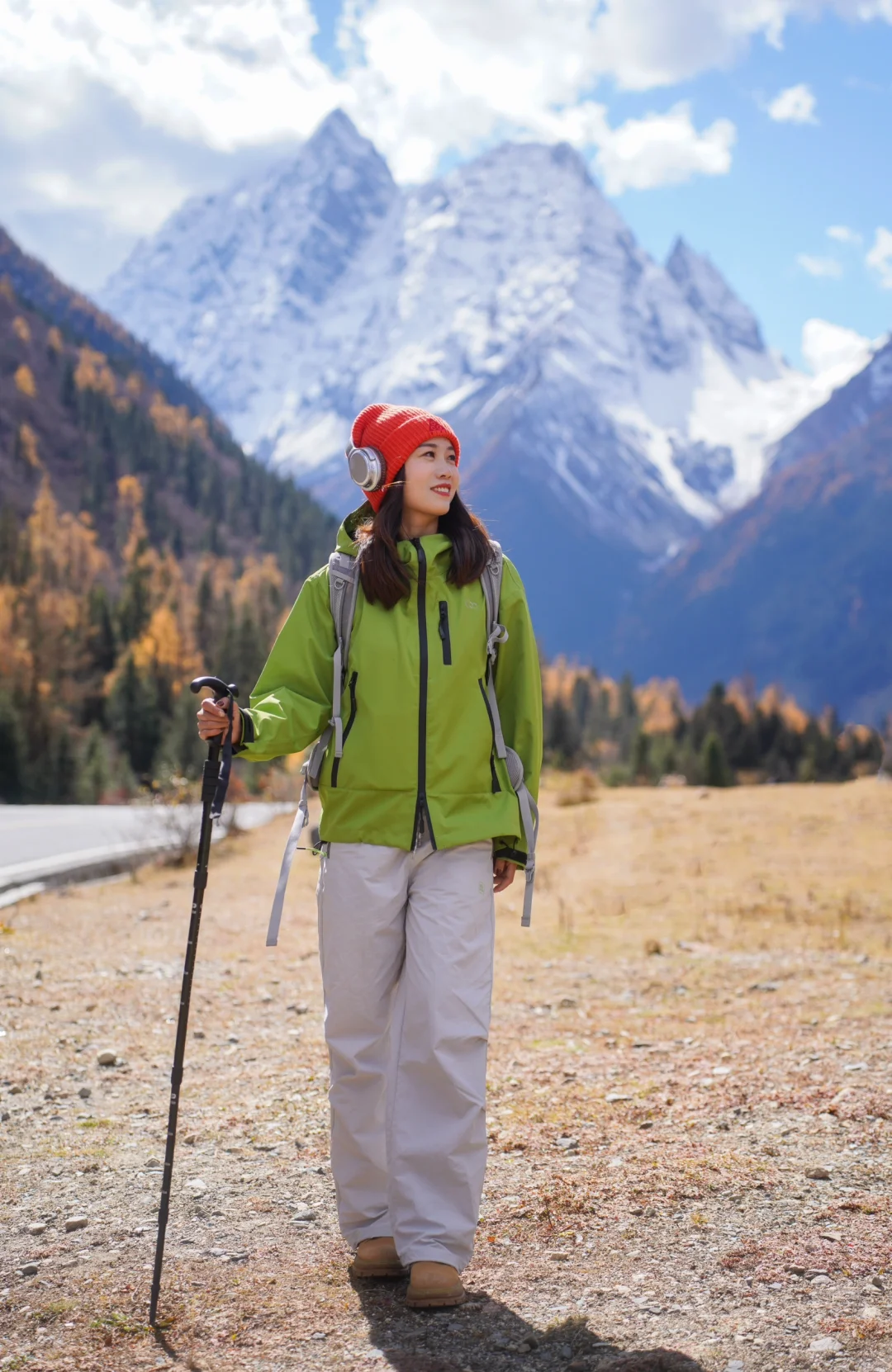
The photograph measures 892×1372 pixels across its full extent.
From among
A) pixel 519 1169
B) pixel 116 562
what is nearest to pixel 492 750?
pixel 519 1169

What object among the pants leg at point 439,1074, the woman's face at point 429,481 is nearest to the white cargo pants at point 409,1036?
the pants leg at point 439,1074

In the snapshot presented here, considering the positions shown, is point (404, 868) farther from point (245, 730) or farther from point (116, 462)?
point (116, 462)

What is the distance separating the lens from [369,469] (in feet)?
14.0

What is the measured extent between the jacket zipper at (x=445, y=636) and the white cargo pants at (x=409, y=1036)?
58 centimetres

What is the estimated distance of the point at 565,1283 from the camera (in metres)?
3.93

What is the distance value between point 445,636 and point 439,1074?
1319 millimetres

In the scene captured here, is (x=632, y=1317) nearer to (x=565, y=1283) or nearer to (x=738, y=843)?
(x=565, y=1283)

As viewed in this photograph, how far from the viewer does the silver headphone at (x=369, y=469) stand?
428 cm

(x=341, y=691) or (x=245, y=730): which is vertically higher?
(x=341, y=691)

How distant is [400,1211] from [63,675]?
74.7 meters

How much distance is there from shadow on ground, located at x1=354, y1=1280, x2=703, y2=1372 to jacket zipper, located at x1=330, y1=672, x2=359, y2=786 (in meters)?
1.54

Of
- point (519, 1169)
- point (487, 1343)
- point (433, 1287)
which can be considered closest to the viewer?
point (487, 1343)

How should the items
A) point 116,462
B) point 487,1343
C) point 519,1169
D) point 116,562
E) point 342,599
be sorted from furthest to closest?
point 116,462, point 116,562, point 519,1169, point 342,599, point 487,1343

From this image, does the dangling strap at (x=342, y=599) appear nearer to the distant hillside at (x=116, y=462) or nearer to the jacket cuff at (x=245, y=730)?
the jacket cuff at (x=245, y=730)
